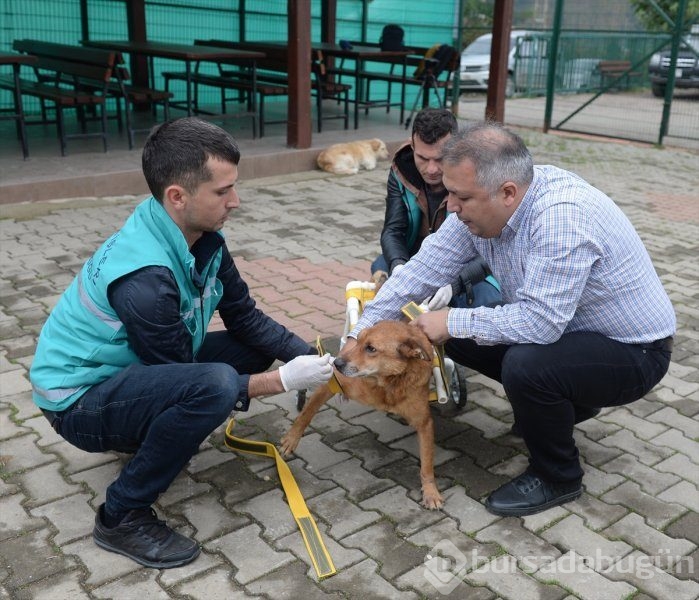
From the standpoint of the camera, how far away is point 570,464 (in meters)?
3.07

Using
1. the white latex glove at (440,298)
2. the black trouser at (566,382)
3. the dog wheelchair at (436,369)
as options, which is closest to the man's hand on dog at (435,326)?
the dog wheelchair at (436,369)

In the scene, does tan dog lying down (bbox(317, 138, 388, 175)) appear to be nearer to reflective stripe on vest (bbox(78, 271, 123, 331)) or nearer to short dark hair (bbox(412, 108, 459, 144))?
short dark hair (bbox(412, 108, 459, 144))

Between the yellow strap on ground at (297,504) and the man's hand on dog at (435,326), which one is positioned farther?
the man's hand on dog at (435,326)

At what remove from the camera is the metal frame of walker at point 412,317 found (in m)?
3.18

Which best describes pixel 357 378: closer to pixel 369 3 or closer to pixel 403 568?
pixel 403 568

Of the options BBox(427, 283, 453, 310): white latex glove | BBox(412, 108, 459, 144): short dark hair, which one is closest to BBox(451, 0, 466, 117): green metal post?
BBox(412, 108, 459, 144): short dark hair

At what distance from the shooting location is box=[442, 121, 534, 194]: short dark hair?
2715 mm

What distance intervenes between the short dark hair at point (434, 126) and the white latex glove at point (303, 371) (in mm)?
1405

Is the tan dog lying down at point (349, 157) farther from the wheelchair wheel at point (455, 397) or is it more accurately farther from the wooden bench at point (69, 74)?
the wheelchair wheel at point (455, 397)

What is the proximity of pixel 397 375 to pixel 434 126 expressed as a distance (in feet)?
4.32

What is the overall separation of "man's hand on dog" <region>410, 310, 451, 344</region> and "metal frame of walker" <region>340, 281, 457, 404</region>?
0.09 meters

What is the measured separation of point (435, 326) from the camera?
3004 millimetres

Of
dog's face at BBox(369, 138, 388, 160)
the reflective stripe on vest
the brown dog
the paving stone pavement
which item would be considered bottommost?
the paving stone pavement

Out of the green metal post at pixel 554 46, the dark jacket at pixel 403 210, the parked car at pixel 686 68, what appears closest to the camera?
the dark jacket at pixel 403 210
